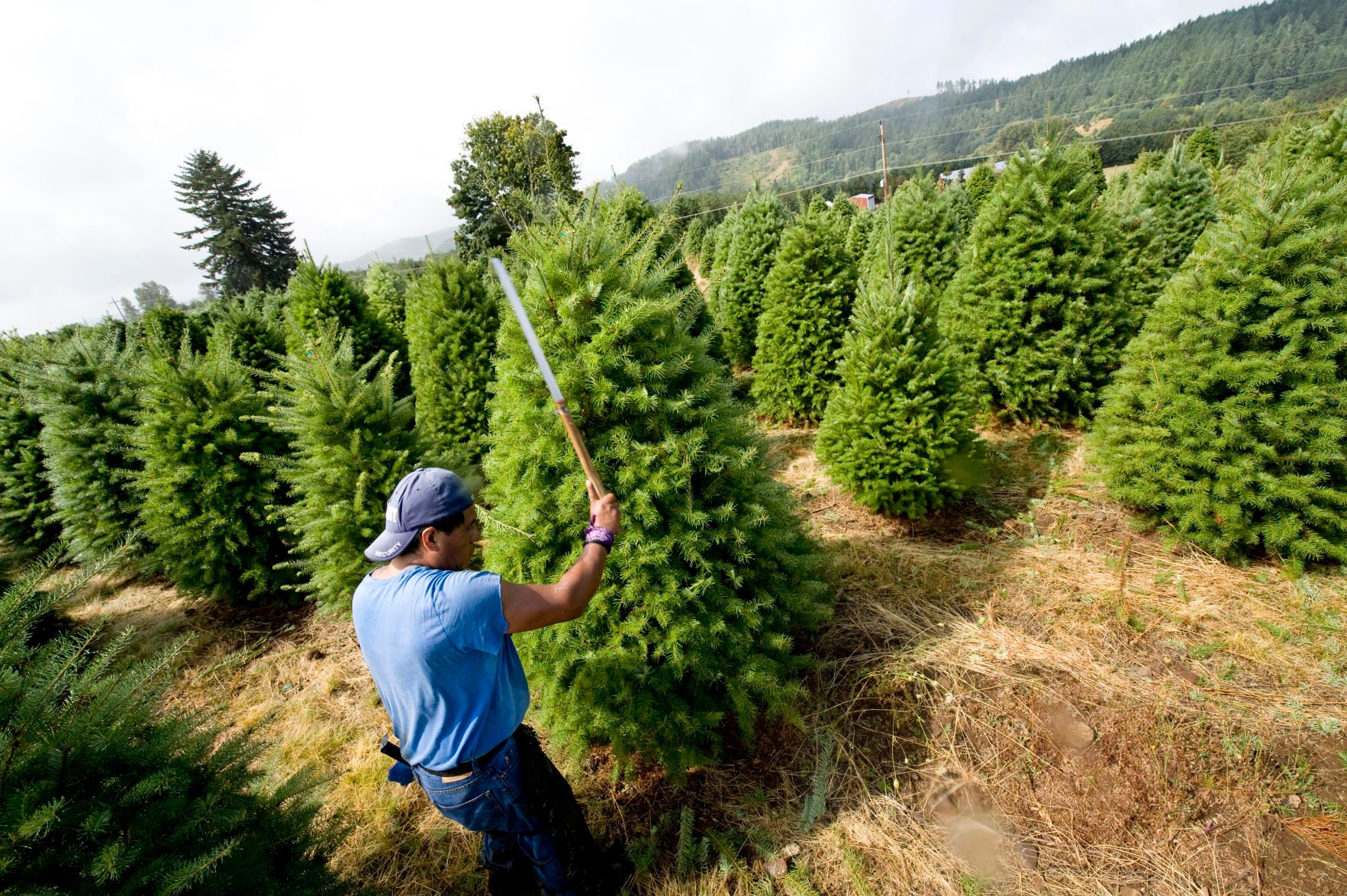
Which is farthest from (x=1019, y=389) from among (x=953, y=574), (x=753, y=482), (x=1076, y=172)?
(x=753, y=482)

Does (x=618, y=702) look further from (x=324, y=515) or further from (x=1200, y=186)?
(x=1200, y=186)

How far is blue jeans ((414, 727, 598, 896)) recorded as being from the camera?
2141 millimetres

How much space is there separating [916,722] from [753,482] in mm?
1767

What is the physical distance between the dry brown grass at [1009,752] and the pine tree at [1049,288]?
2223 millimetres

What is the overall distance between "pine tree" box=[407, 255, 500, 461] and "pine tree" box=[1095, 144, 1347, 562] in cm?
696

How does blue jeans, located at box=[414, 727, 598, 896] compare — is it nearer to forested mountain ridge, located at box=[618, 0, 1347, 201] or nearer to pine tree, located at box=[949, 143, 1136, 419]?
pine tree, located at box=[949, 143, 1136, 419]

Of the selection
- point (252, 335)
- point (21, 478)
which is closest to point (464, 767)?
point (21, 478)

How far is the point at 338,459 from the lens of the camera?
4238 millimetres

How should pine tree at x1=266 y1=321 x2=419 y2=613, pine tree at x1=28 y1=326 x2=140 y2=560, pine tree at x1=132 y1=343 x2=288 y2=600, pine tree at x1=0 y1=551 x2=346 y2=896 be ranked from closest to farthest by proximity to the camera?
pine tree at x1=0 y1=551 x2=346 y2=896 → pine tree at x1=266 y1=321 x2=419 y2=613 → pine tree at x1=132 y1=343 x2=288 y2=600 → pine tree at x1=28 y1=326 x2=140 y2=560

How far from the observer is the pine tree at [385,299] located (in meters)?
11.8

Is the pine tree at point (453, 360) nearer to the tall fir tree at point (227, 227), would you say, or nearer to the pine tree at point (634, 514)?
the pine tree at point (634, 514)

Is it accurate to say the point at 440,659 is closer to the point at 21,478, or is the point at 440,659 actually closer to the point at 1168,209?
the point at 21,478

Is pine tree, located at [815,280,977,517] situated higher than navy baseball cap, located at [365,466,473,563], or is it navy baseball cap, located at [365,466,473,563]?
navy baseball cap, located at [365,466,473,563]

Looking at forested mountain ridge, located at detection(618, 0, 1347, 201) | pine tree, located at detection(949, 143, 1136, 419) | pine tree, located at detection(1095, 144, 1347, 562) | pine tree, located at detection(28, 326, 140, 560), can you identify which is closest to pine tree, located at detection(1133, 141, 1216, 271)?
pine tree, located at detection(949, 143, 1136, 419)
